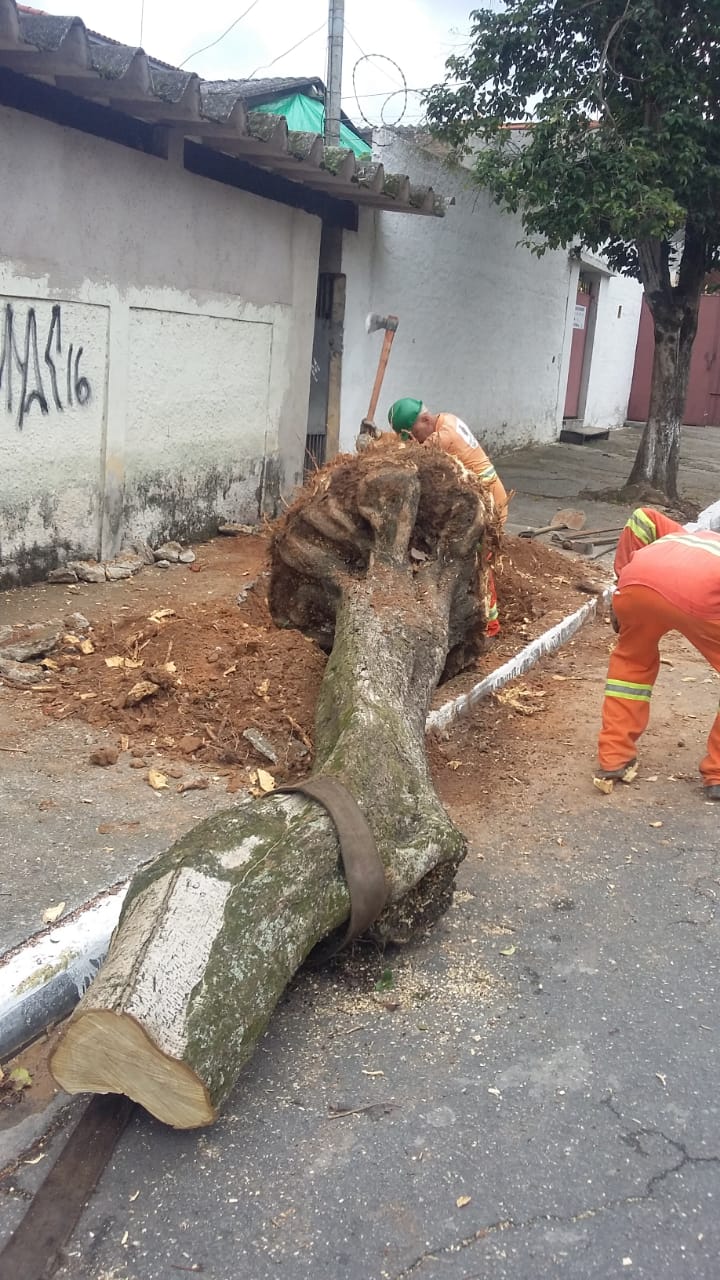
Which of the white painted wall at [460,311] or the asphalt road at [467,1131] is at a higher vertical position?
the white painted wall at [460,311]

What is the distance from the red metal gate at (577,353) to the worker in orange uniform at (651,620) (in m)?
14.3

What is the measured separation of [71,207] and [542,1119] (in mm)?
6481

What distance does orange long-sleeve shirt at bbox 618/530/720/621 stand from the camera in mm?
4324

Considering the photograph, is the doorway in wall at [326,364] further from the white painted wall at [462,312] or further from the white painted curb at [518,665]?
the white painted curb at [518,665]

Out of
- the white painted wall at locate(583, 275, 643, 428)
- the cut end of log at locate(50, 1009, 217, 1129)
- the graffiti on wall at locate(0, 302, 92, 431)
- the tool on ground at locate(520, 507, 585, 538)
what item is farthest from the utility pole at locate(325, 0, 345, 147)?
the white painted wall at locate(583, 275, 643, 428)

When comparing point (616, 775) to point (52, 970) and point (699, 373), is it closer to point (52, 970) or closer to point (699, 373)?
point (52, 970)

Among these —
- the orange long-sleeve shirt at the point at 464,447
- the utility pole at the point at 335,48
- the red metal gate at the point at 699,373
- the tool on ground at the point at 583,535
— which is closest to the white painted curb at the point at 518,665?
the orange long-sleeve shirt at the point at 464,447

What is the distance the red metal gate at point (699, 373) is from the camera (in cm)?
2230

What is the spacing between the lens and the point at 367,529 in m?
5.29

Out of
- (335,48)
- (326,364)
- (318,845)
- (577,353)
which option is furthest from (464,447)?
(577,353)

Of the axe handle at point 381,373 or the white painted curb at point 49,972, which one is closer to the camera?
the white painted curb at point 49,972

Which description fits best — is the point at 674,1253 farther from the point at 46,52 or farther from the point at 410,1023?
the point at 46,52

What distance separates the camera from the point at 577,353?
1877cm

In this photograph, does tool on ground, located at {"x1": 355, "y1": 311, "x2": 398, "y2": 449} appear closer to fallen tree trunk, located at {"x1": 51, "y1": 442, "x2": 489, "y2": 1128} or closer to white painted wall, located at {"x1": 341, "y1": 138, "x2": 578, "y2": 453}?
white painted wall, located at {"x1": 341, "y1": 138, "x2": 578, "y2": 453}
